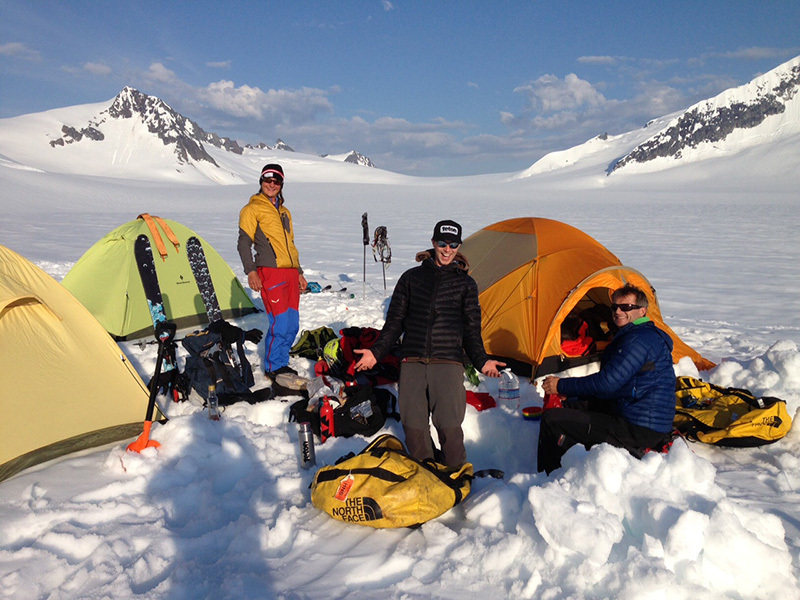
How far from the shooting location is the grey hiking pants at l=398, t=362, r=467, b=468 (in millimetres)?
3660

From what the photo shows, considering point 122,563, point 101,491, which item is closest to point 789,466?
point 122,563

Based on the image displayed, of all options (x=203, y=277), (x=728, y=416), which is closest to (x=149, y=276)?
(x=203, y=277)

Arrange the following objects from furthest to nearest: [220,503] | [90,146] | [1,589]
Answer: [90,146] < [220,503] < [1,589]

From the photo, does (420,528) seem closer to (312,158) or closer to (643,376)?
(643,376)

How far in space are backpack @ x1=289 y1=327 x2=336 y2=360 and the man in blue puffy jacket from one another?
320 centimetres

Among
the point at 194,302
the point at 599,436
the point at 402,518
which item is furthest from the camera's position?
the point at 194,302

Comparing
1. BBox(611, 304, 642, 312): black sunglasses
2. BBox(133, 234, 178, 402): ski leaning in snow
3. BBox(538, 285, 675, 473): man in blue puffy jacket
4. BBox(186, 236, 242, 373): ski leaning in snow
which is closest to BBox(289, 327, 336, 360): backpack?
BBox(186, 236, 242, 373): ski leaning in snow

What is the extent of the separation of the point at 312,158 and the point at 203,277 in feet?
497

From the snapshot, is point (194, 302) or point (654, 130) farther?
point (654, 130)

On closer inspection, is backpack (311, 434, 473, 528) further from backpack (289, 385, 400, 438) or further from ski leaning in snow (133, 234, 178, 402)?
ski leaning in snow (133, 234, 178, 402)

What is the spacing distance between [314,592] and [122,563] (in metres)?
1.02

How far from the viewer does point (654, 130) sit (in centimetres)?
14138

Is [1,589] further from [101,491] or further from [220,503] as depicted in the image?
[220,503]

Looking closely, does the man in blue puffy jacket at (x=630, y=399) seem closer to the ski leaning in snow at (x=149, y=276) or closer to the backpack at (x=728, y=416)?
the backpack at (x=728, y=416)
